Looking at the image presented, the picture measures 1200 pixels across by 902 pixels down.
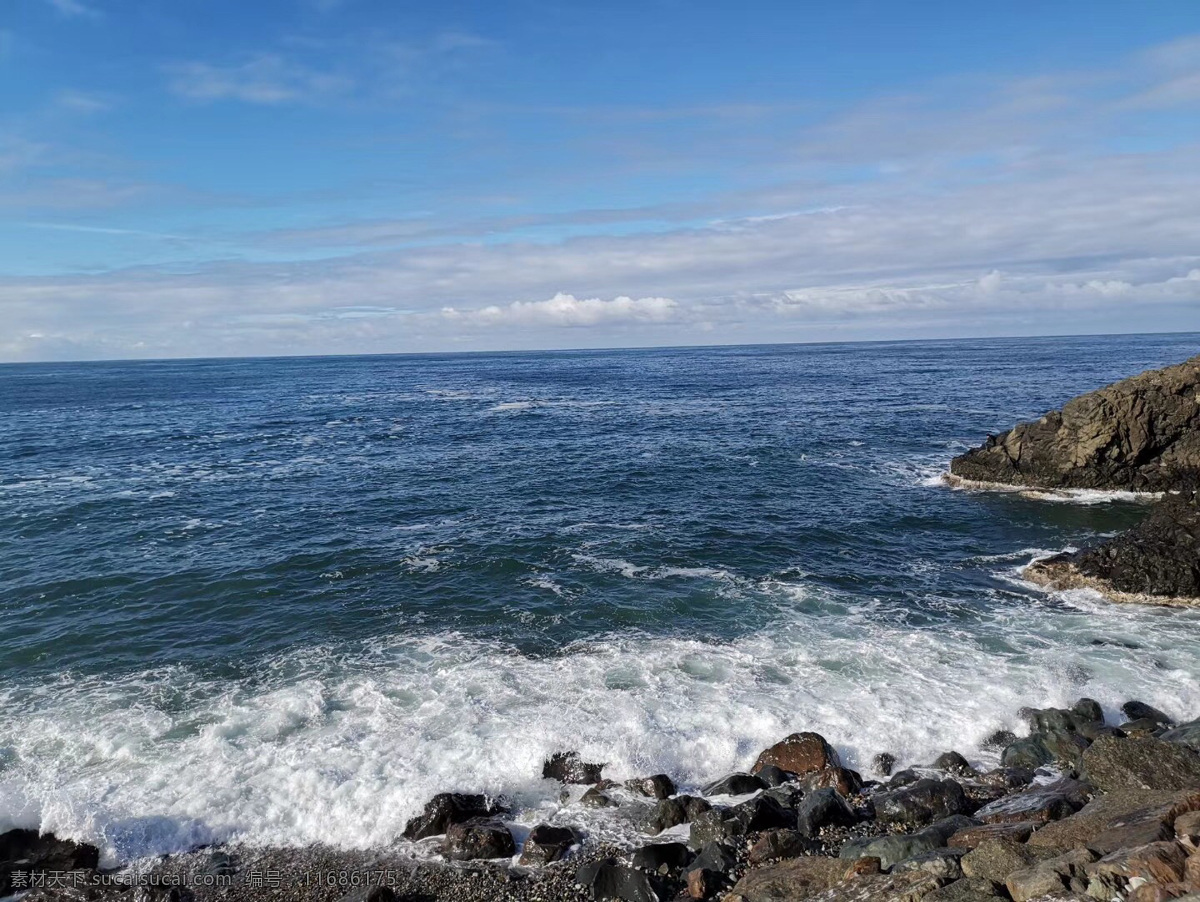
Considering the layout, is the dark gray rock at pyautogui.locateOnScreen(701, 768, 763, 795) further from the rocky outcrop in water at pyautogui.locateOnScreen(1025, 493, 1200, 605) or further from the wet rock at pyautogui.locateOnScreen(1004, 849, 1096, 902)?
the rocky outcrop in water at pyautogui.locateOnScreen(1025, 493, 1200, 605)

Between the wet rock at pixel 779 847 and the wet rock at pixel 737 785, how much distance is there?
2.51 meters

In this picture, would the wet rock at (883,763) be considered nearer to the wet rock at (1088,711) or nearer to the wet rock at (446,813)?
the wet rock at (1088,711)

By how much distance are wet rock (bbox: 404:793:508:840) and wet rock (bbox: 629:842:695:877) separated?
12.9ft

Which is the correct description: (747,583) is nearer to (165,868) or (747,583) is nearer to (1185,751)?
(1185,751)

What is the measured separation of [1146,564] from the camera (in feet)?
95.5

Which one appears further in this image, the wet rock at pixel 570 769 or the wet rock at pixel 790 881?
the wet rock at pixel 570 769

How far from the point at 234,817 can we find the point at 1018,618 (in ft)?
86.1

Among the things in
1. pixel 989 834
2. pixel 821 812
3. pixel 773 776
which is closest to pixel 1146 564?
pixel 989 834

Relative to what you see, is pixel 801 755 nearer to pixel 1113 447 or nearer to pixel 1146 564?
pixel 1146 564

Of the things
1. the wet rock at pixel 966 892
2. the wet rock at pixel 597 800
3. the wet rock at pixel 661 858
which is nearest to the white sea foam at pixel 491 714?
the wet rock at pixel 597 800

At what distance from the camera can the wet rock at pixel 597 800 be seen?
1755 centimetres

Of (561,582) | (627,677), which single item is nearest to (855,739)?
(627,677)

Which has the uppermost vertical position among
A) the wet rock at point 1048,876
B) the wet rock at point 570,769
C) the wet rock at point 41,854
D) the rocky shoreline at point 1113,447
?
the rocky shoreline at point 1113,447

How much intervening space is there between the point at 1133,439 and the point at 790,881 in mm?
40439
